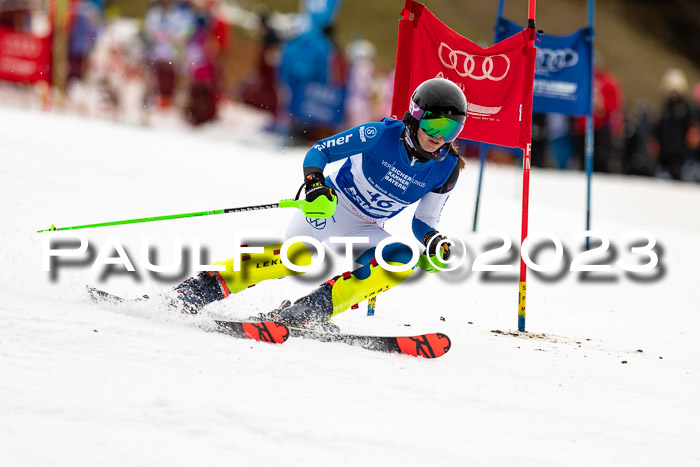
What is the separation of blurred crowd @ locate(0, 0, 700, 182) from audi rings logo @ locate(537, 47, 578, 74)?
626 cm

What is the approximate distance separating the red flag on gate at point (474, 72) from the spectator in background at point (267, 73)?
940 centimetres

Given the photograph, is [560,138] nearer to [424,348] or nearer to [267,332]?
[424,348]

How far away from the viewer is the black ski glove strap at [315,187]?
167 inches

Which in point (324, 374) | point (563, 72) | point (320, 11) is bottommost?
point (324, 374)

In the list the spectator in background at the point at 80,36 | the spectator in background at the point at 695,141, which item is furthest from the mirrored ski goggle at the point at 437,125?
the spectator in background at the point at 695,141

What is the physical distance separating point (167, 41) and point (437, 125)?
11893 millimetres

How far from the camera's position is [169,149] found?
36.3 feet

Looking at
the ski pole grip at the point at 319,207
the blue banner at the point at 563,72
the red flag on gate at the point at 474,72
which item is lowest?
the ski pole grip at the point at 319,207

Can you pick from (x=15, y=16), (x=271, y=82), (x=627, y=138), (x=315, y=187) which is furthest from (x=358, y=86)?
(x=315, y=187)

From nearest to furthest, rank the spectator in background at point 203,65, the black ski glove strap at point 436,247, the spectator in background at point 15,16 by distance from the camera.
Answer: the black ski glove strap at point 436,247 < the spectator in background at point 15,16 < the spectator in background at point 203,65

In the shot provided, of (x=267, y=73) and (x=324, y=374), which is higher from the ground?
(x=267, y=73)

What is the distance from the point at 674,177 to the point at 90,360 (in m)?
16.7

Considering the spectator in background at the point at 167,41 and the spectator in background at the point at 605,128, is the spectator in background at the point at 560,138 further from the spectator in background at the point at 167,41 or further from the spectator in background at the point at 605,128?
the spectator in background at the point at 167,41

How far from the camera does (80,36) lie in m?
14.3
